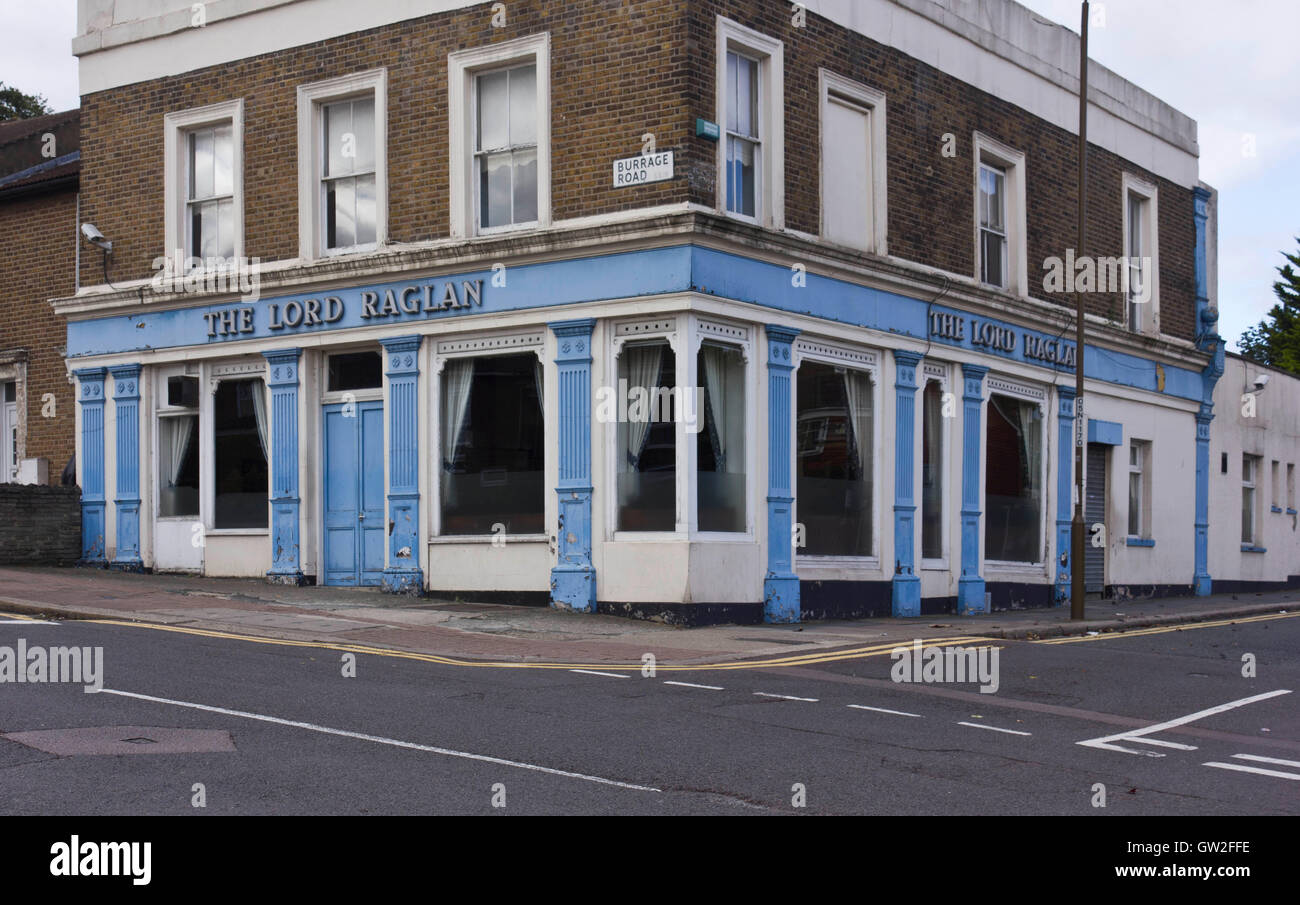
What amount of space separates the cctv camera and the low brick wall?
3.91 metres

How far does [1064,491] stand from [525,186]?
39.2 feet

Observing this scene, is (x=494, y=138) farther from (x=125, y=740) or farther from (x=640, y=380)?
(x=125, y=740)

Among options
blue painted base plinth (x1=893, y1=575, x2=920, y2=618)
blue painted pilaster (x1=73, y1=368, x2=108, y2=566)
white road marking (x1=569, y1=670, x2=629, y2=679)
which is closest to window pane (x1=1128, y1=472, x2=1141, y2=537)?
blue painted base plinth (x1=893, y1=575, x2=920, y2=618)

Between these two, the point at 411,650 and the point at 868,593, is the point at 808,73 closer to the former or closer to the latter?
the point at 868,593

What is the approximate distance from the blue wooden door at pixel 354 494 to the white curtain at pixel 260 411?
1.17 meters

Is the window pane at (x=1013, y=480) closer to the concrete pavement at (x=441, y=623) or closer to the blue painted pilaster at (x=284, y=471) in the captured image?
the concrete pavement at (x=441, y=623)

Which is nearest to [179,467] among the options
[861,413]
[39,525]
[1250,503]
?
[39,525]

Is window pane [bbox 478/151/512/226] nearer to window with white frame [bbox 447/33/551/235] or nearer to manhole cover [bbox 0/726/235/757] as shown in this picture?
window with white frame [bbox 447/33/551/235]

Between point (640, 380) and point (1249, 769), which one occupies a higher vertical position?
point (640, 380)

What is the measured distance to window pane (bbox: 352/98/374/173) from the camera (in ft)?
68.4

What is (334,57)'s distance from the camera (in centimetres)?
2091

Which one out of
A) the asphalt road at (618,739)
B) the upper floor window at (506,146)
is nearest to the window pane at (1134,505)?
the asphalt road at (618,739)

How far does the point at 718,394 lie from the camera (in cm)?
1852
